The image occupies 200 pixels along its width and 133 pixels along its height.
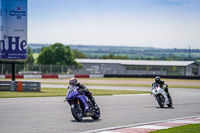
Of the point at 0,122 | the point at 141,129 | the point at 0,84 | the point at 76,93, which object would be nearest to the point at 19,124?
the point at 0,122

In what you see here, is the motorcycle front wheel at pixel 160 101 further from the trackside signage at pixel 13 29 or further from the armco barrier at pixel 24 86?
the trackside signage at pixel 13 29

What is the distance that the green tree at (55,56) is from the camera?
124 m

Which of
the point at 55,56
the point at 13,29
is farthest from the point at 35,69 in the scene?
the point at 55,56

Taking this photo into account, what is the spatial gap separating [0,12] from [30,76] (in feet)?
117

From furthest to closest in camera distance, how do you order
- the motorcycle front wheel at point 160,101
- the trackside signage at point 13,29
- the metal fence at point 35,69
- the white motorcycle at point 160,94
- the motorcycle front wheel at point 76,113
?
1. the metal fence at point 35,69
2. the trackside signage at point 13,29
3. the white motorcycle at point 160,94
4. the motorcycle front wheel at point 160,101
5. the motorcycle front wheel at point 76,113

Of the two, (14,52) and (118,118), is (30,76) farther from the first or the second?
(118,118)

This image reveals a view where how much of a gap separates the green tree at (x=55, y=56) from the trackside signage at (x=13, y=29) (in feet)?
296

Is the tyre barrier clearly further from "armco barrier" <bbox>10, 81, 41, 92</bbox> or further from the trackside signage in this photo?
the trackside signage

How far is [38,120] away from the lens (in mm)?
13195

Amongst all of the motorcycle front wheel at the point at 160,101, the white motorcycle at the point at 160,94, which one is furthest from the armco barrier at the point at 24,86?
the motorcycle front wheel at the point at 160,101

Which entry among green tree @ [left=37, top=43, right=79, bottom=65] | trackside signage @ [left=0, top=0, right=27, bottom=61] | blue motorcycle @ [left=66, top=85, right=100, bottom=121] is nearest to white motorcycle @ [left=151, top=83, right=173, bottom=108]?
blue motorcycle @ [left=66, top=85, right=100, bottom=121]

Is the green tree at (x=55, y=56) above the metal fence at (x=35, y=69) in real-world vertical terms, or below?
above

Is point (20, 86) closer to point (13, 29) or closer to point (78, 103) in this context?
point (13, 29)

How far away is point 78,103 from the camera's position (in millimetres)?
13156
